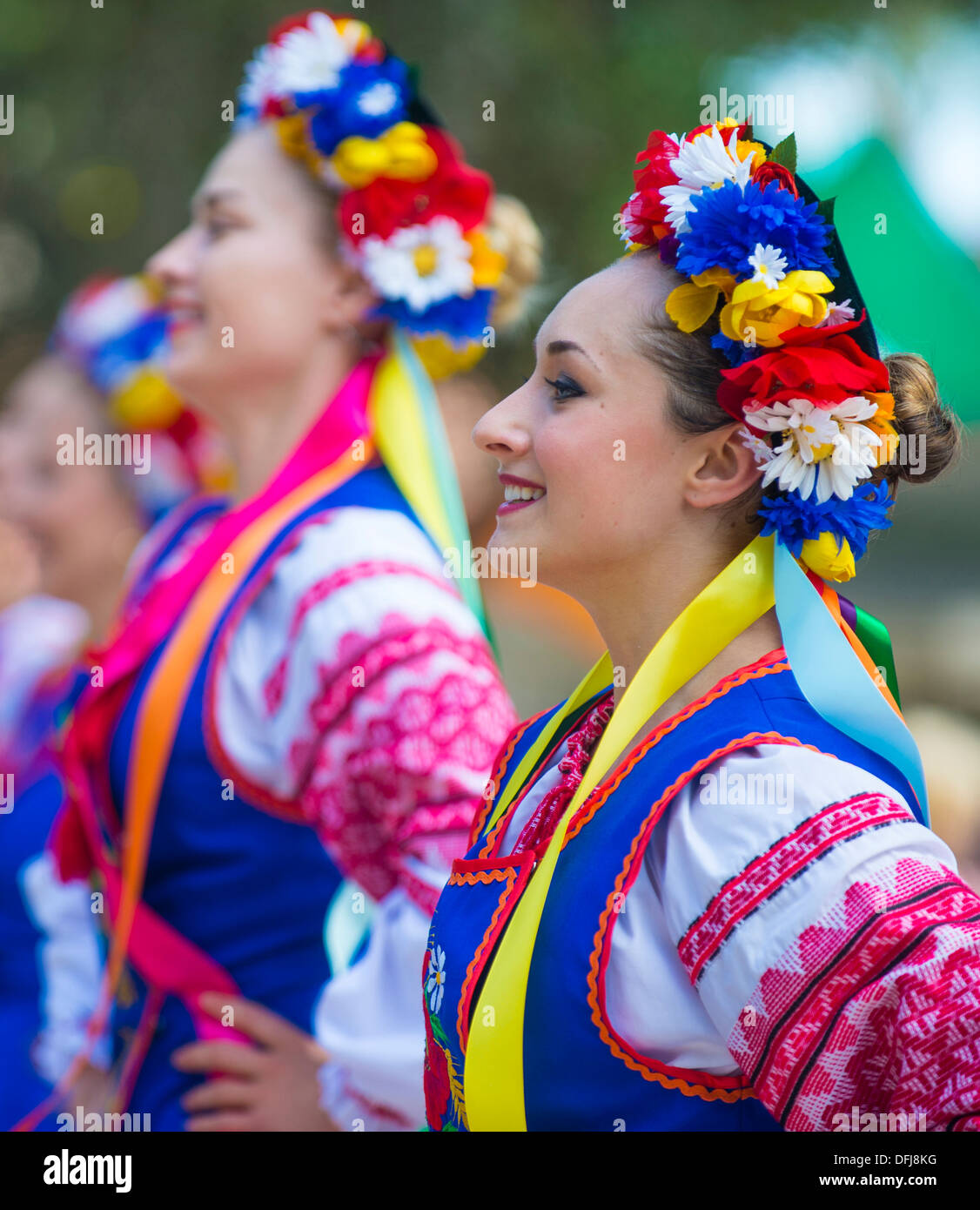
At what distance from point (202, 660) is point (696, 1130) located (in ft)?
4.21

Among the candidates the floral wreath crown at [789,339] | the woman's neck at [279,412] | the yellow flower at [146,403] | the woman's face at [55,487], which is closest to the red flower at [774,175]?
the floral wreath crown at [789,339]

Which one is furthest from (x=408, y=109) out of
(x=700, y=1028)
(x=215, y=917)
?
(x=700, y=1028)

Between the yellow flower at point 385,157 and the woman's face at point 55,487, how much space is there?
169cm

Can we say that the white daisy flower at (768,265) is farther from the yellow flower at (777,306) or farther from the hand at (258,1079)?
the hand at (258,1079)

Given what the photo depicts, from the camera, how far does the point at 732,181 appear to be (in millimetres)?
1459

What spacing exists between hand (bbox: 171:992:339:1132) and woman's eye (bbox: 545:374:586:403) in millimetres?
1172

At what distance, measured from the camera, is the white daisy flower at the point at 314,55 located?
8.36ft

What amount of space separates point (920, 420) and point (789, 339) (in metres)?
0.23

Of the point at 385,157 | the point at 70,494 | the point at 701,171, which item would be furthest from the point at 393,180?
the point at 70,494

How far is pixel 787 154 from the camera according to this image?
150 cm

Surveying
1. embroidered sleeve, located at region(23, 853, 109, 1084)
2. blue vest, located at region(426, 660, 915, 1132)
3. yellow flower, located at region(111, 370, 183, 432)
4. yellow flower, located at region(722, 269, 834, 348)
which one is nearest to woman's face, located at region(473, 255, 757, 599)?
yellow flower, located at region(722, 269, 834, 348)

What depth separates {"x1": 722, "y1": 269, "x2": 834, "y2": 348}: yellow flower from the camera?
4.57ft
